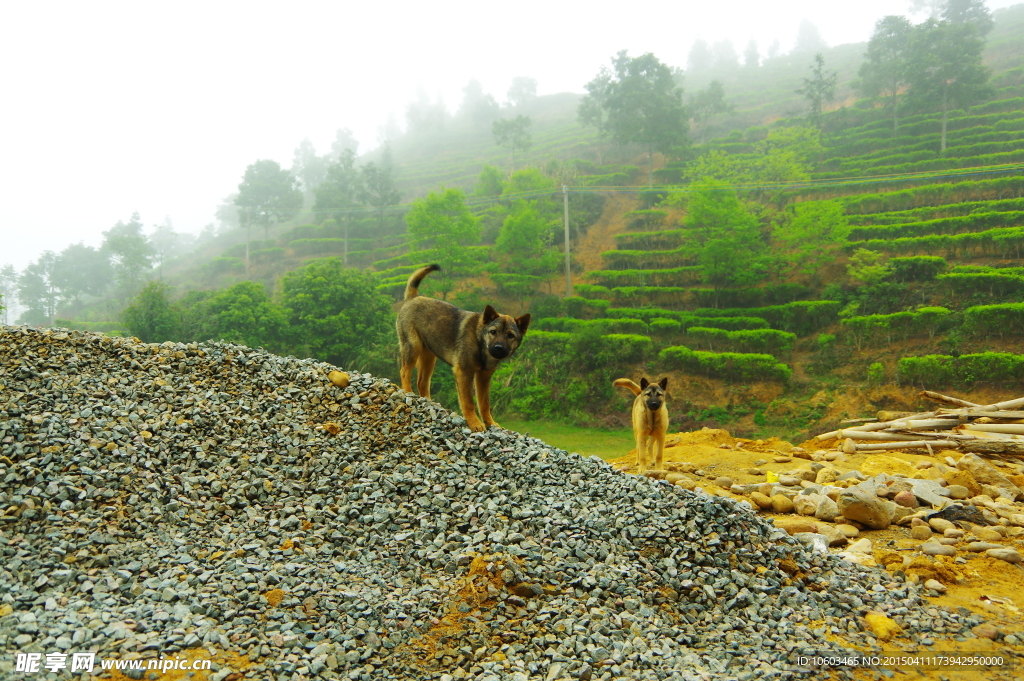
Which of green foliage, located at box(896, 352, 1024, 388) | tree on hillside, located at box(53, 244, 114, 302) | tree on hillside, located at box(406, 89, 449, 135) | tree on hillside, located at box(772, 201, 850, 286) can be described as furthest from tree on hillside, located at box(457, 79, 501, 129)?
green foliage, located at box(896, 352, 1024, 388)

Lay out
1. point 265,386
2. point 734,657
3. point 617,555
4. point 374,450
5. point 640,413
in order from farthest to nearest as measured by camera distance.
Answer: point 640,413 < point 265,386 < point 374,450 < point 617,555 < point 734,657

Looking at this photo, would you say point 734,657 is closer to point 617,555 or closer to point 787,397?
point 617,555

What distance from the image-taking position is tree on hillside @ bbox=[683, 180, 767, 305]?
26.5 metres

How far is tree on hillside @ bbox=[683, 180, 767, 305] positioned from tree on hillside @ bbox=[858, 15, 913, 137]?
82.4 feet

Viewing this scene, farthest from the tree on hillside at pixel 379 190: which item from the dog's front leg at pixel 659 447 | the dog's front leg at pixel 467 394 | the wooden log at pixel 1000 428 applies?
the wooden log at pixel 1000 428

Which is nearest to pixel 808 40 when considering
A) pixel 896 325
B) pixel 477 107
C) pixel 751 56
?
pixel 751 56

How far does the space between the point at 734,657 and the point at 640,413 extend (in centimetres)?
607

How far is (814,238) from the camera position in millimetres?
26688

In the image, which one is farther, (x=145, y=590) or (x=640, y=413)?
(x=640, y=413)

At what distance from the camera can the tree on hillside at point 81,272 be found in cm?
4831

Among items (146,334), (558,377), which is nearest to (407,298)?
(558,377)

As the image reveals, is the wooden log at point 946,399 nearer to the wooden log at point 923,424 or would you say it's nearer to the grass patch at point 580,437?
the wooden log at point 923,424

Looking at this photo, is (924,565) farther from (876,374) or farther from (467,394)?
(876,374)

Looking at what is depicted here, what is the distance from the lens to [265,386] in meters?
8.13
